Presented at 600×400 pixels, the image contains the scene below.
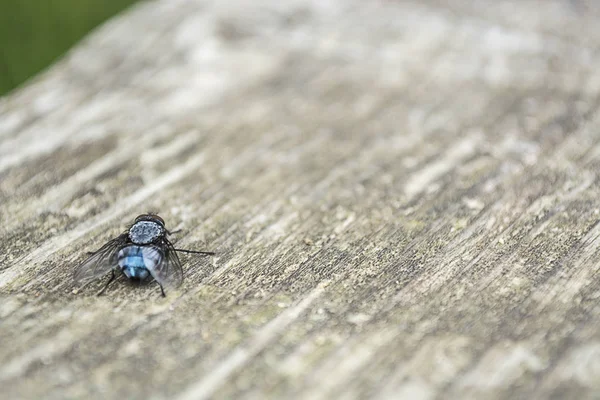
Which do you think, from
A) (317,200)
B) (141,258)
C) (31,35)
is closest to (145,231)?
(141,258)

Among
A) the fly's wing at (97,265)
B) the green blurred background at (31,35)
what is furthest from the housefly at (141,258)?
the green blurred background at (31,35)

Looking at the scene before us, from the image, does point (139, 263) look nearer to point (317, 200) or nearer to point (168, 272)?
point (168, 272)

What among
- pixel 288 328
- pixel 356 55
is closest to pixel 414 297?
pixel 288 328

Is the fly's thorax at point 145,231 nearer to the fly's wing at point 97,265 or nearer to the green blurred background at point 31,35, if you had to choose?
the fly's wing at point 97,265

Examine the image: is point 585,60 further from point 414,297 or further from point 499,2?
point 414,297

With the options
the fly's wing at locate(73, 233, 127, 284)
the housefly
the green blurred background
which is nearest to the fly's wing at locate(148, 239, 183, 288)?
the housefly

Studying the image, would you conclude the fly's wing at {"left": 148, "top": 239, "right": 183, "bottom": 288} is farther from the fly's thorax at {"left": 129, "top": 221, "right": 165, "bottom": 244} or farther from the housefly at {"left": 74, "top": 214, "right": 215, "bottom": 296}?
the fly's thorax at {"left": 129, "top": 221, "right": 165, "bottom": 244}
